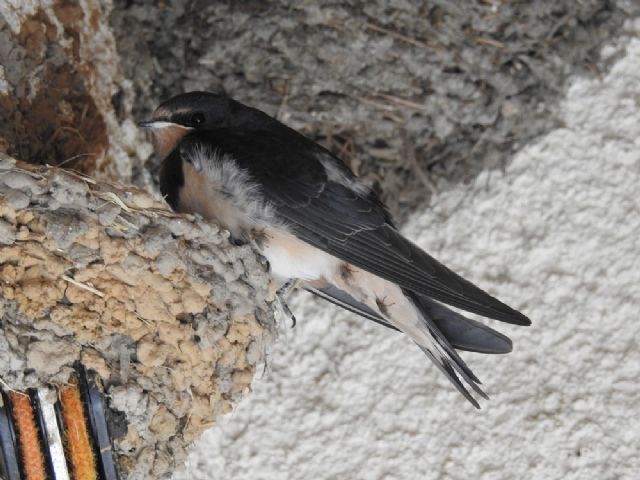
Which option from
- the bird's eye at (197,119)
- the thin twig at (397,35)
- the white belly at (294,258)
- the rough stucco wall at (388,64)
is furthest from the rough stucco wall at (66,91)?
the thin twig at (397,35)

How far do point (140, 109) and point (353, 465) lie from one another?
107 cm

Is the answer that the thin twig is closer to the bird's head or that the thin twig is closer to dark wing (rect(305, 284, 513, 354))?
the bird's head

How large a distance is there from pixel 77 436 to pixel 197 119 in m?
0.81

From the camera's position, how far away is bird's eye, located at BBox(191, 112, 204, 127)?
238 centimetres

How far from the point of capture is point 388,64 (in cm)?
275

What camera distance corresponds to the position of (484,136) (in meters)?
2.82

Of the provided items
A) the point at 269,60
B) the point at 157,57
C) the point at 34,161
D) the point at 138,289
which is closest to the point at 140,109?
the point at 157,57

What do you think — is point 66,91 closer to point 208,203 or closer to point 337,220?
point 208,203

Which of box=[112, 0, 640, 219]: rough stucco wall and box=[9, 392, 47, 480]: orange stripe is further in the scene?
box=[112, 0, 640, 219]: rough stucco wall

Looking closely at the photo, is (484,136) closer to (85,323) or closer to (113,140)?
(113,140)

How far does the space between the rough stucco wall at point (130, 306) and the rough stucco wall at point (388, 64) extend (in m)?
0.77

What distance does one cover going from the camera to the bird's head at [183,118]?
7.73ft

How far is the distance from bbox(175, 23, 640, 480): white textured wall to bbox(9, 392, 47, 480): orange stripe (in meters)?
0.90

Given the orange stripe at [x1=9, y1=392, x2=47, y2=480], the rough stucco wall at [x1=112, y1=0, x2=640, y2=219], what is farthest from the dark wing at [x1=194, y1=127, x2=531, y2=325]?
the orange stripe at [x1=9, y1=392, x2=47, y2=480]
